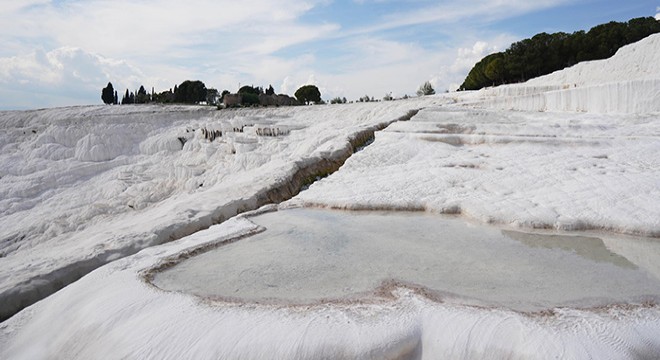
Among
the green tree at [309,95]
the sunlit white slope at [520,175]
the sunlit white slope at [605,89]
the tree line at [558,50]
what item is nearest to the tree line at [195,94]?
the green tree at [309,95]

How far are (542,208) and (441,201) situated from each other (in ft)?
3.14

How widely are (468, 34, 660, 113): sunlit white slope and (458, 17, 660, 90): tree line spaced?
926 cm

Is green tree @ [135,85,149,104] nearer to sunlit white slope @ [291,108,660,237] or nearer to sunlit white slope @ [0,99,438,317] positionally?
sunlit white slope @ [0,99,438,317]

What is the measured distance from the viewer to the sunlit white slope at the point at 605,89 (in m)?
9.40

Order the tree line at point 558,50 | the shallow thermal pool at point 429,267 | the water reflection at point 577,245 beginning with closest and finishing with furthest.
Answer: the shallow thermal pool at point 429,267, the water reflection at point 577,245, the tree line at point 558,50

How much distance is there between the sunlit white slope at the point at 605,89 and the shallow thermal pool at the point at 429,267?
7.35 meters

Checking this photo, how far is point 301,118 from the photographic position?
713 inches

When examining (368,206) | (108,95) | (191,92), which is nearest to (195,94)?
(191,92)

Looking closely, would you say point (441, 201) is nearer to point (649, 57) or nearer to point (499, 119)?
point (499, 119)

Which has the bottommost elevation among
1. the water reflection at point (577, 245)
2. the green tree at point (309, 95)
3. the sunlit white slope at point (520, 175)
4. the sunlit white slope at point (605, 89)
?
the water reflection at point (577, 245)

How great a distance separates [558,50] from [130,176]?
974 inches

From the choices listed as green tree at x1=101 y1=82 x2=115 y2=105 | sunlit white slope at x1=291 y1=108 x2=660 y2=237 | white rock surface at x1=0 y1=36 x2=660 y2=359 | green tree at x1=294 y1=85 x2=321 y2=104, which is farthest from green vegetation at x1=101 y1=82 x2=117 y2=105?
sunlit white slope at x1=291 y1=108 x2=660 y2=237

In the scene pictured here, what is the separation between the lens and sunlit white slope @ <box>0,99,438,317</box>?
168 inches

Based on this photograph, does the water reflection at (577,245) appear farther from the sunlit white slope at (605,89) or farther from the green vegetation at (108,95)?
the green vegetation at (108,95)
